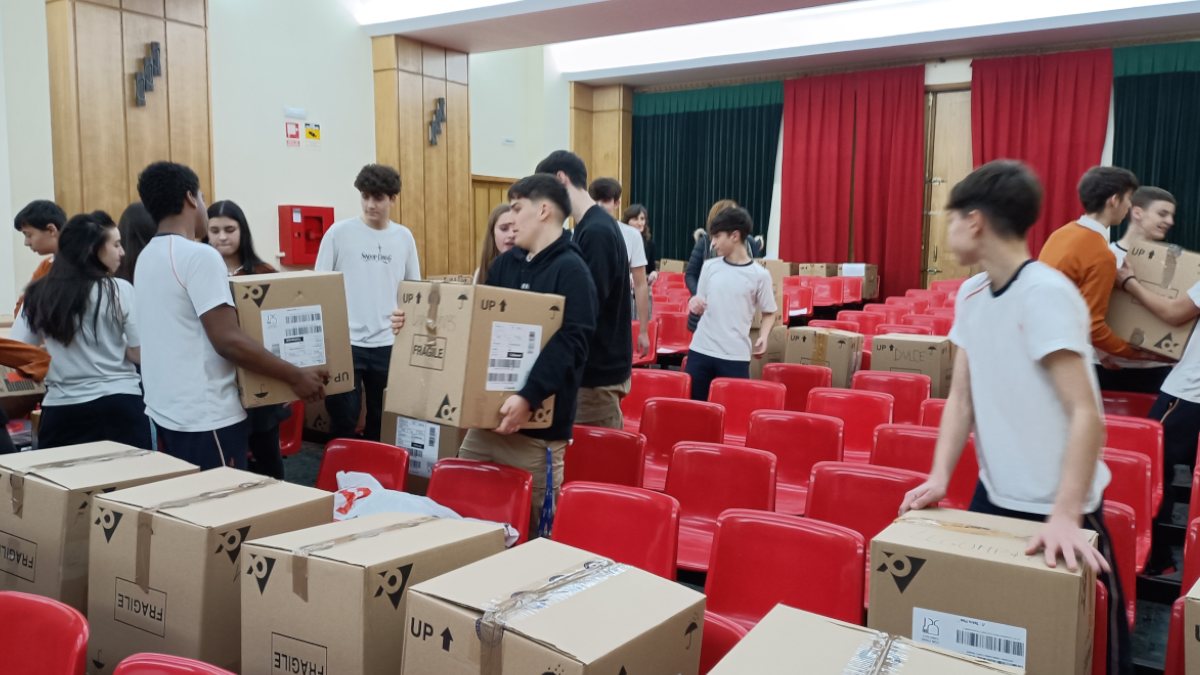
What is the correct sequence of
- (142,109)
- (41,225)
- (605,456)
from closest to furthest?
(605,456) < (41,225) < (142,109)

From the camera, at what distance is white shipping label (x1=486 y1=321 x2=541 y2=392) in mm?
2297

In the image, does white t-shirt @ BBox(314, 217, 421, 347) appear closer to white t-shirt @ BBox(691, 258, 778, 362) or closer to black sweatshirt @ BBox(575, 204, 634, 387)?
black sweatshirt @ BBox(575, 204, 634, 387)

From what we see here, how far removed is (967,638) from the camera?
4.70ft

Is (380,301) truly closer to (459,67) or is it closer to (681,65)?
(459,67)

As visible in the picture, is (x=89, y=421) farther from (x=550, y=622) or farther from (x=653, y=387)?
(x=653, y=387)

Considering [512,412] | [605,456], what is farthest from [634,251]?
[512,412]

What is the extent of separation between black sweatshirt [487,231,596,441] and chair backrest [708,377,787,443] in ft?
5.27

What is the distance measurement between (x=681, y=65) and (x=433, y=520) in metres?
11.4

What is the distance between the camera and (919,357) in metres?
4.70

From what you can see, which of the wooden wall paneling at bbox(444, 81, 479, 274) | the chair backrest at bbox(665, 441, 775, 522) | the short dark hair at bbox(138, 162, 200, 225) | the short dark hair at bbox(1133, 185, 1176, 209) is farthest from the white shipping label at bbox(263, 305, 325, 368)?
the wooden wall paneling at bbox(444, 81, 479, 274)

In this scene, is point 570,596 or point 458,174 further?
point 458,174

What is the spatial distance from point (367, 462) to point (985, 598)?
2035 mm

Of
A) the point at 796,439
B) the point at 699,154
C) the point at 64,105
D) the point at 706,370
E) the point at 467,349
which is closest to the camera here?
the point at 467,349

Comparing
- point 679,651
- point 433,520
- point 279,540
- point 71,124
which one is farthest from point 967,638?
point 71,124
